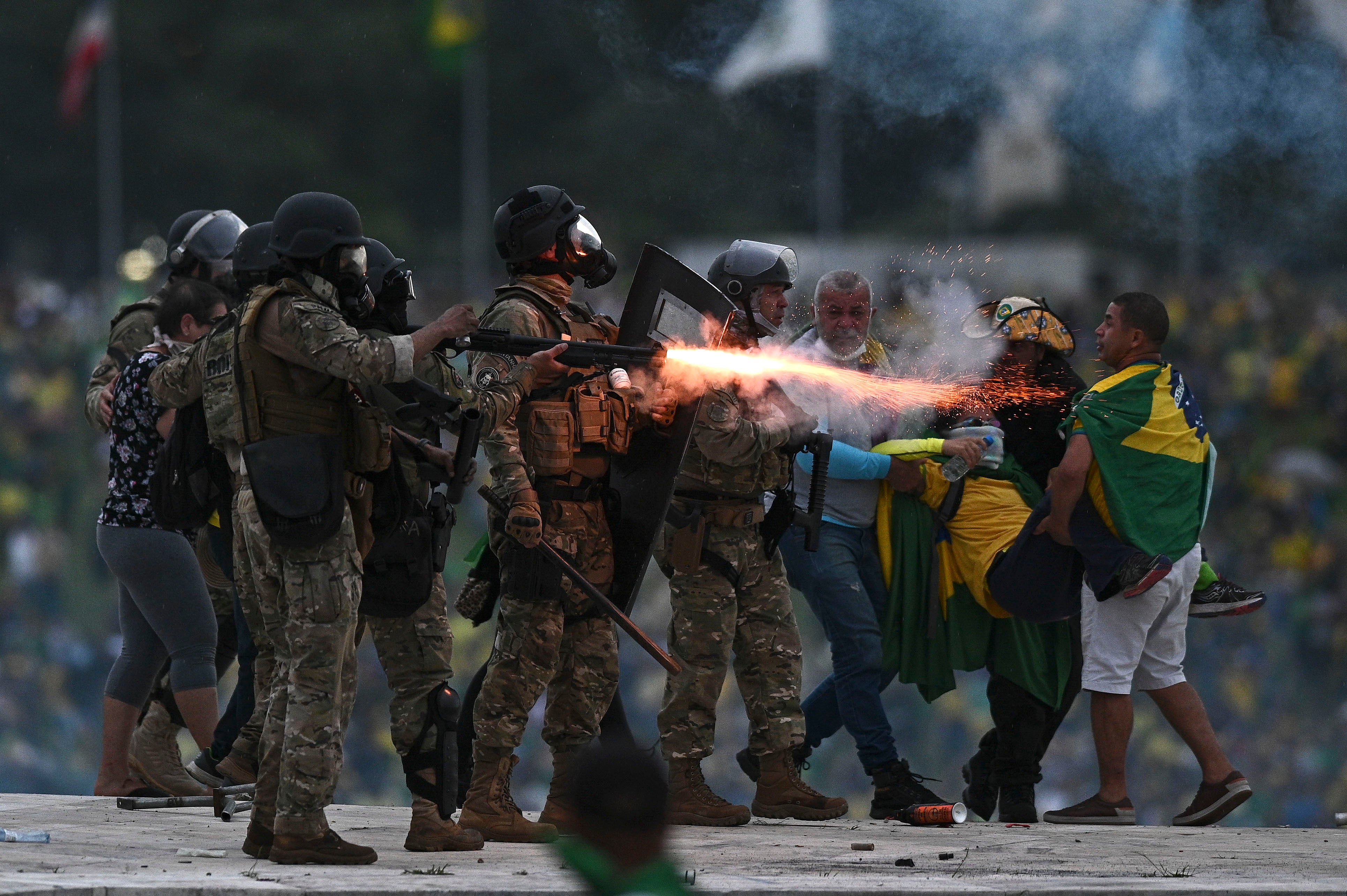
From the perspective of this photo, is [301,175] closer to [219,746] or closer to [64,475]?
[64,475]

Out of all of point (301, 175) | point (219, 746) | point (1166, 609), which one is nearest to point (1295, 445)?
point (1166, 609)

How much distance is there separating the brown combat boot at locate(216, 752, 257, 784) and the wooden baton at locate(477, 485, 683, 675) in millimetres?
1553

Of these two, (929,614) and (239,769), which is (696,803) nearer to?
(929,614)

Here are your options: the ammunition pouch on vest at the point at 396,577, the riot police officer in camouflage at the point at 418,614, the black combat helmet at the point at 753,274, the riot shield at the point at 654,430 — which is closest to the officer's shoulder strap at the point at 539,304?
the riot shield at the point at 654,430

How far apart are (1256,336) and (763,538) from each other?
28.6ft

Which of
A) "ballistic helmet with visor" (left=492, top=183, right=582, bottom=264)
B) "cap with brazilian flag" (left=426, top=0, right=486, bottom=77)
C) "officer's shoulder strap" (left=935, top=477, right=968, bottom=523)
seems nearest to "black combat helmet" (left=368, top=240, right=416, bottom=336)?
"ballistic helmet with visor" (left=492, top=183, right=582, bottom=264)

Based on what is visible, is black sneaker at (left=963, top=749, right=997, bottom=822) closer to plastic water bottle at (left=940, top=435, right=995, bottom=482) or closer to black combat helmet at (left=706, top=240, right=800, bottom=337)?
plastic water bottle at (left=940, top=435, right=995, bottom=482)

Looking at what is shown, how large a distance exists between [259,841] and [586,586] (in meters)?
1.20

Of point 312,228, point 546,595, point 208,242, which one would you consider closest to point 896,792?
point 546,595

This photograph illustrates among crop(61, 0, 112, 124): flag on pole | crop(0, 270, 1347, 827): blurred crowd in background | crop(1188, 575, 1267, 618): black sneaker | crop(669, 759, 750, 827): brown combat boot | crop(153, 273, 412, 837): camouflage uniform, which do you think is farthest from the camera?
crop(61, 0, 112, 124): flag on pole

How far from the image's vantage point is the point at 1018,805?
716 cm

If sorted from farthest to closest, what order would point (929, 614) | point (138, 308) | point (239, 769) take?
point (929, 614), point (138, 308), point (239, 769)

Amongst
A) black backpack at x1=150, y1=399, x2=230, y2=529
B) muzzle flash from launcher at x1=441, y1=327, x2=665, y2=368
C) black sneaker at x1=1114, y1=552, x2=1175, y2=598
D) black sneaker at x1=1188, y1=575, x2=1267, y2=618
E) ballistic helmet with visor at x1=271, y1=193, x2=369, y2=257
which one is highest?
ballistic helmet with visor at x1=271, y1=193, x2=369, y2=257

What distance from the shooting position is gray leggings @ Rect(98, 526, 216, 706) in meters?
6.71
